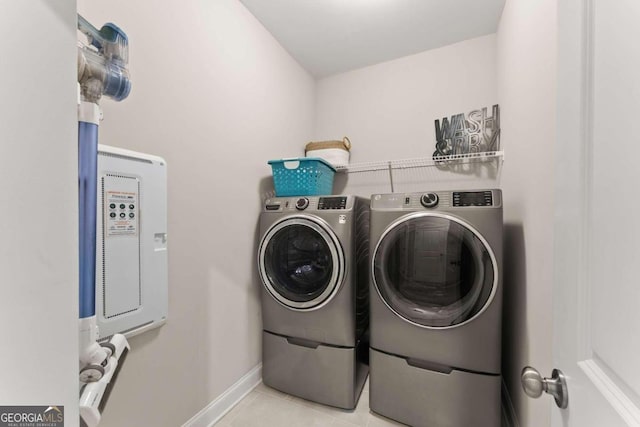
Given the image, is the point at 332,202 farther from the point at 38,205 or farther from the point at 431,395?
the point at 38,205

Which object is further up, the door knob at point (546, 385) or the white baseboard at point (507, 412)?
the door knob at point (546, 385)

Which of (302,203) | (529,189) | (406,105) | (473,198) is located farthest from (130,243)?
(406,105)

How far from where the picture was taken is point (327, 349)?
150 centimetres

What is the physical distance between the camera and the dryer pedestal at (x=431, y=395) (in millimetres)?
1218

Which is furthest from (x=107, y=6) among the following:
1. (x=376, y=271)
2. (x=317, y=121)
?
(x=317, y=121)

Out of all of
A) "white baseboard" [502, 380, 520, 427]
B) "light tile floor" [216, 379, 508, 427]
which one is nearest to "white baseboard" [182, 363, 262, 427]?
"light tile floor" [216, 379, 508, 427]

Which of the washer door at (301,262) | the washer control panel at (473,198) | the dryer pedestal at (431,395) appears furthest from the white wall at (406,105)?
the dryer pedestal at (431,395)

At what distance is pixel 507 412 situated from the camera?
1396 millimetres

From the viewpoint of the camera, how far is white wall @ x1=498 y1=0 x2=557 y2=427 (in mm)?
892

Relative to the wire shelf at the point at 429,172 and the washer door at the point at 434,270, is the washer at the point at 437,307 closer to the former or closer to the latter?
the washer door at the point at 434,270

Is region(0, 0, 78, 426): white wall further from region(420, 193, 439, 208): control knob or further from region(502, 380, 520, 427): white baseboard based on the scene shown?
region(502, 380, 520, 427): white baseboard

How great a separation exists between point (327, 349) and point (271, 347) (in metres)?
0.39

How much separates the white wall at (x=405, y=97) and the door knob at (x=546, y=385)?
180 centimetres

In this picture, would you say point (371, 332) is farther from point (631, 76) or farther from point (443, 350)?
point (631, 76)
